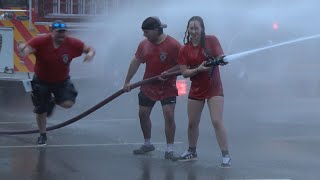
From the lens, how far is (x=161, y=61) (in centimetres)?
768

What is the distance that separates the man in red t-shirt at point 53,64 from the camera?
7.79 meters

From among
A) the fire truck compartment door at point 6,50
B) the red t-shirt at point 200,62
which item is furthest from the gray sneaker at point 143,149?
the fire truck compartment door at point 6,50

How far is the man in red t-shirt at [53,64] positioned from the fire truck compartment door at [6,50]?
14.4 ft

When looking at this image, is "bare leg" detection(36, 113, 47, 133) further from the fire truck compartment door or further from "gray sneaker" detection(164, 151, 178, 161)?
the fire truck compartment door

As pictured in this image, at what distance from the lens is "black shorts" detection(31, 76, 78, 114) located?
8.08 m

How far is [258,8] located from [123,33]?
248 cm

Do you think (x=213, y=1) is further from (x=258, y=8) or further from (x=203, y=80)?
(x=203, y=80)

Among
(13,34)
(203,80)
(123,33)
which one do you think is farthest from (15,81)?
(203,80)

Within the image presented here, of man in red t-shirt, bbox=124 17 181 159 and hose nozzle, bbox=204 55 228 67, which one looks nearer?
hose nozzle, bbox=204 55 228 67

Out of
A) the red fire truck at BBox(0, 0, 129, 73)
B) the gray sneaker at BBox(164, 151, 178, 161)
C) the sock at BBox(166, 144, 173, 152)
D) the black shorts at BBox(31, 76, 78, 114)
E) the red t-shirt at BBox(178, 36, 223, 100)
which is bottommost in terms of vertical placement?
the gray sneaker at BBox(164, 151, 178, 161)

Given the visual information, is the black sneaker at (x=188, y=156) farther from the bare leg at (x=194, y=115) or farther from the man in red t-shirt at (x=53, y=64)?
the man in red t-shirt at (x=53, y=64)

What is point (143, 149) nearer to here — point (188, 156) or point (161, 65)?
point (188, 156)

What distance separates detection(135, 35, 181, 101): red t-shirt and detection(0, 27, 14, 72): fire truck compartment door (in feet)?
17.5

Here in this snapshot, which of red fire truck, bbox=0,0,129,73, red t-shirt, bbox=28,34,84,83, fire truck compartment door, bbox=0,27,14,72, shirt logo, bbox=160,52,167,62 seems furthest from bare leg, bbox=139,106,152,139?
fire truck compartment door, bbox=0,27,14,72
